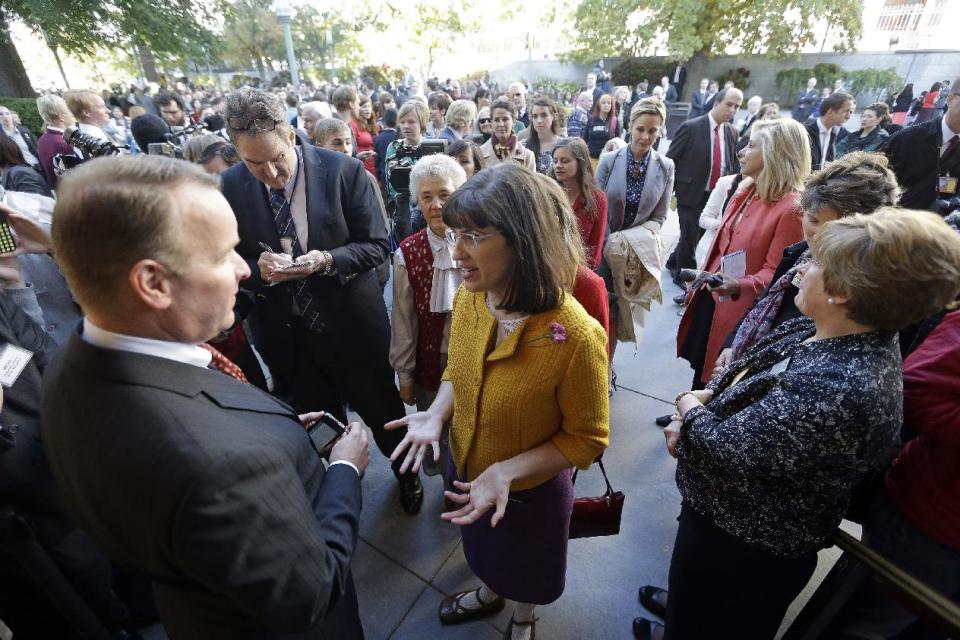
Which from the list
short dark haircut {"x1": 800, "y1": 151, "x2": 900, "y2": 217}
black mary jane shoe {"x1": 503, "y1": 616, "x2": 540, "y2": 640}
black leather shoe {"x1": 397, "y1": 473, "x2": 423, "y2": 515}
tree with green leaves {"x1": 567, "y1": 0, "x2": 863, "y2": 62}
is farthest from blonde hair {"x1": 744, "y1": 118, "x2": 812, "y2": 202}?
tree with green leaves {"x1": 567, "y1": 0, "x2": 863, "y2": 62}

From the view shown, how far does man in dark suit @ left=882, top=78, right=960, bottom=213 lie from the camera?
4328 millimetres

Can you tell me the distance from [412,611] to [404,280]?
1.66 m

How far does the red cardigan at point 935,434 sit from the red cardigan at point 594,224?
1955mm

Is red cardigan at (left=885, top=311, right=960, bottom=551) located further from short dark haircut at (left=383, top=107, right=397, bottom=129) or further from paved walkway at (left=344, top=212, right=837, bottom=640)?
short dark haircut at (left=383, top=107, right=397, bottom=129)

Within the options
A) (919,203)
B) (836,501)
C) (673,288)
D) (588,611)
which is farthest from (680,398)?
(919,203)

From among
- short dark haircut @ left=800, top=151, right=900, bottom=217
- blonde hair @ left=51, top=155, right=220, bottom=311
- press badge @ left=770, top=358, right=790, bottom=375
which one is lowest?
press badge @ left=770, top=358, right=790, bottom=375

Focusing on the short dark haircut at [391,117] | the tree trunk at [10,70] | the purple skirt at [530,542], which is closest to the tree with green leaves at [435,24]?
the tree trunk at [10,70]

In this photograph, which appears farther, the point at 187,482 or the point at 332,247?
the point at 332,247

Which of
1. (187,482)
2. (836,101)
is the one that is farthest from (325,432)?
(836,101)

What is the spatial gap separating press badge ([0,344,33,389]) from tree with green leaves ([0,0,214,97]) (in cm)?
1642

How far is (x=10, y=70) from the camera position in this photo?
12.5m

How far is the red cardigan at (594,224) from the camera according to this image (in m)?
3.21

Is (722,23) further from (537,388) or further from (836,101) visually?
(537,388)

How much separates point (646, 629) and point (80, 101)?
701 centimetres
